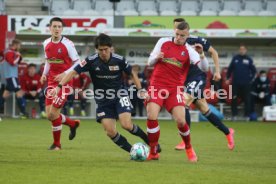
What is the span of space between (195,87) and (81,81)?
1087 centimetres

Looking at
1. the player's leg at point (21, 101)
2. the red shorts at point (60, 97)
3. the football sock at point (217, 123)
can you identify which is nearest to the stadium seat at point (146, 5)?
the player's leg at point (21, 101)

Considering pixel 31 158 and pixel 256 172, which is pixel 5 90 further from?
pixel 256 172

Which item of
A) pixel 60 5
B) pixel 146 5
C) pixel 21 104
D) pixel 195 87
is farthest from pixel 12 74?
pixel 195 87

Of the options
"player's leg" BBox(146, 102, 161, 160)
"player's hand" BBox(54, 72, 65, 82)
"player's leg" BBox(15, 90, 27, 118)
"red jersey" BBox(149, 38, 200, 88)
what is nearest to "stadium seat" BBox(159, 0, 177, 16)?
"player's leg" BBox(15, 90, 27, 118)

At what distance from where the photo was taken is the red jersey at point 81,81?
22969 mm

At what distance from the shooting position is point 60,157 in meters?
10.2

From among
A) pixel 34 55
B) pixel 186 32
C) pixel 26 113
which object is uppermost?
pixel 186 32

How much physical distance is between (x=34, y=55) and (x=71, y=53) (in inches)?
446

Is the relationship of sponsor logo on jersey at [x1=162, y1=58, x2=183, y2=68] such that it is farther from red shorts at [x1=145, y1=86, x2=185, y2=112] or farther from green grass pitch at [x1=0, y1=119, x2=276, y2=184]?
green grass pitch at [x1=0, y1=119, x2=276, y2=184]

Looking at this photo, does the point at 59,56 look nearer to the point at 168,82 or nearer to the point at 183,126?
the point at 168,82

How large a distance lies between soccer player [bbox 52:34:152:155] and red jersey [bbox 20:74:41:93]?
1300 cm

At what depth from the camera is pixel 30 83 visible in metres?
23.2

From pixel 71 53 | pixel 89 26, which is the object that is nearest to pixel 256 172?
pixel 71 53

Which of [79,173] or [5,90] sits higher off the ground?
[79,173]
